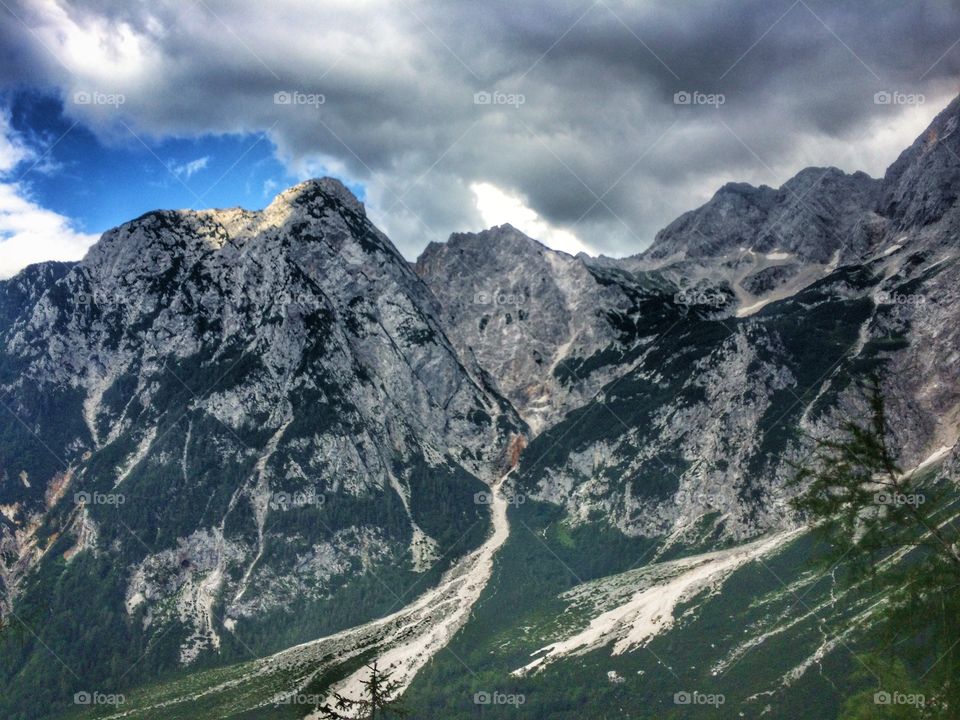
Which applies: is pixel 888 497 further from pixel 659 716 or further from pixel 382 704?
pixel 659 716

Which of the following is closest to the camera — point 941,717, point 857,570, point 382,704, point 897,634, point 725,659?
point 897,634

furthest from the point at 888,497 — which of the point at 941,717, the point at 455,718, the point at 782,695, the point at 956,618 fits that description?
the point at 455,718

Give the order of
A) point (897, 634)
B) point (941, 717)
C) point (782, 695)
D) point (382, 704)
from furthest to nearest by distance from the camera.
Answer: point (782, 695)
point (382, 704)
point (941, 717)
point (897, 634)

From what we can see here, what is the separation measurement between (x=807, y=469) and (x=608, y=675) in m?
183

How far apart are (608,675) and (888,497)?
181 m

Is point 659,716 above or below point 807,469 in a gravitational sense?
below

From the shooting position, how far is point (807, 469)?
109 ft

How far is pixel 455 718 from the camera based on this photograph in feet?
649

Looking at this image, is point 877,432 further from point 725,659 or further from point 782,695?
point 725,659

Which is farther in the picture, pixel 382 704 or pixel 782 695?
pixel 782 695

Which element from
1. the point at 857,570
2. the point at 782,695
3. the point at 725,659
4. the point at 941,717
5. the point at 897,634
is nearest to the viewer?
the point at 897,634

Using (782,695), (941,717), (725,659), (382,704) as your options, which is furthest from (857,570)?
(725,659)

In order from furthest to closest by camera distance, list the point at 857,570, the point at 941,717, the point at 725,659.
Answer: the point at 725,659, the point at 941,717, the point at 857,570

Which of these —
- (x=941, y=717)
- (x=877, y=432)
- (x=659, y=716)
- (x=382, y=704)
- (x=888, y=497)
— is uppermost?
(x=877, y=432)
